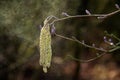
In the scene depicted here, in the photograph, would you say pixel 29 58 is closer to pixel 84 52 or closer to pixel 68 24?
pixel 68 24

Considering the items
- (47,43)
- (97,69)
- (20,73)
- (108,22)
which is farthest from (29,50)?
(47,43)

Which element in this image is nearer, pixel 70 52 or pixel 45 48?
pixel 45 48

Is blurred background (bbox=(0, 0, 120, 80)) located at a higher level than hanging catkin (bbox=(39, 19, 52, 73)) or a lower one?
lower

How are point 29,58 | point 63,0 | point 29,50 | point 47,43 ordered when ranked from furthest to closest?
point 29,58
point 29,50
point 63,0
point 47,43

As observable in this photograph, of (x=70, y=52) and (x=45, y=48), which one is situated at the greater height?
(x=45, y=48)

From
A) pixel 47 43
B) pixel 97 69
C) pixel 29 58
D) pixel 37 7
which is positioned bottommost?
pixel 97 69

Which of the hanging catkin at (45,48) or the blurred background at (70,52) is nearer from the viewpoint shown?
the hanging catkin at (45,48)

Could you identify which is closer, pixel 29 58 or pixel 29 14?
pixel 29 14

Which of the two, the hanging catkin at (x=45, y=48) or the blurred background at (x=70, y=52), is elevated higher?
the hanging catkin at (x=45, y=48)

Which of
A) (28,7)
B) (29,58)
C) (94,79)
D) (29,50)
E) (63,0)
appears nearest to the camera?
(28,7)

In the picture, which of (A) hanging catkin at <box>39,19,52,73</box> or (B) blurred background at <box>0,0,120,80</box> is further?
(B) blurred background at <box>0,0,120,80</box>

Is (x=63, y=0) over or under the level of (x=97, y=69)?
over
